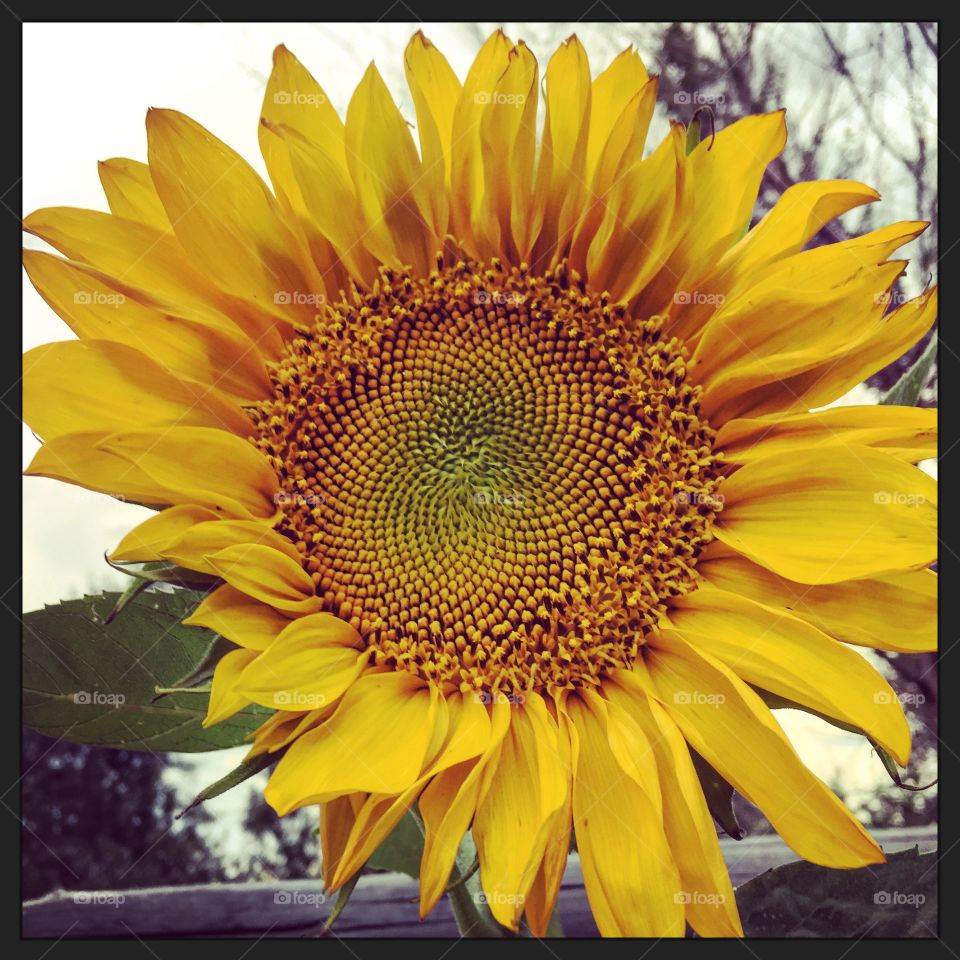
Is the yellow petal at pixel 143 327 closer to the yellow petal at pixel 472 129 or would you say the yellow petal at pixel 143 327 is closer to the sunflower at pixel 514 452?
the sunflower at pixel 514 452

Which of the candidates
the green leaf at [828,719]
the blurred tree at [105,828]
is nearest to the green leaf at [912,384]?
the green leaf at [828,719]

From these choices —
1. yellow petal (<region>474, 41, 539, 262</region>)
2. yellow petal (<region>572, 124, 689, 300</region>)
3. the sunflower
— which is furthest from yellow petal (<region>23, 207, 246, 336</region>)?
yellow petal (<region>572, 124, 689, 300</region>)

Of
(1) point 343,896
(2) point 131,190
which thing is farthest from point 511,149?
(1) point 343,896

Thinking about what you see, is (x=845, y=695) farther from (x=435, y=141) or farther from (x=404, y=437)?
(x=435, y=141)

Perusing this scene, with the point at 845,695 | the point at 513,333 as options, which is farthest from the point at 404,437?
the point at 845,695

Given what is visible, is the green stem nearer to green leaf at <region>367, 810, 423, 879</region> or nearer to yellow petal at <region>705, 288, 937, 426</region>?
green leaf at <region>367, 810, 423, 879</region>
